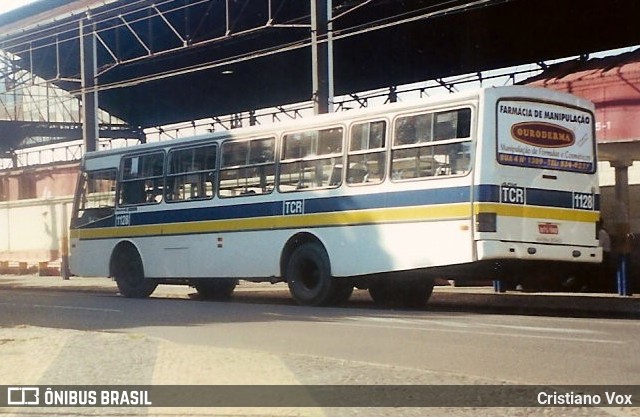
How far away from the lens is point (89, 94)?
111 feet

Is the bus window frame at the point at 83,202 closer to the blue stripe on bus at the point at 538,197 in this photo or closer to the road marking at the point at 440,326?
the road marking at the point at 440,326

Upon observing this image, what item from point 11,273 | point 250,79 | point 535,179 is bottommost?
point 11,273

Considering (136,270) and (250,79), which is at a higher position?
(250,79)

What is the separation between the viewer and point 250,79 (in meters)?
41.2

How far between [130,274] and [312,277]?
18.3ft

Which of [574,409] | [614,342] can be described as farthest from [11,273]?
[574,409]

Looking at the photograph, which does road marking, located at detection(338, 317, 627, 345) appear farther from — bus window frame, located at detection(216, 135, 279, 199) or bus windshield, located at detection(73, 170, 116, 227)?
bus windshield, located at detection(73, 170, 116, 227)

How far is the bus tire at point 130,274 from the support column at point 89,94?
44.5ft

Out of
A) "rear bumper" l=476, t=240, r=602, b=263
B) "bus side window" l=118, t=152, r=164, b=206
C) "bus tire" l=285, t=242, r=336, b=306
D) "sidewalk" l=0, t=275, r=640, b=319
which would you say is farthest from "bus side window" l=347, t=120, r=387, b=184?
"bus side window" l=118, t=152, r=164, b=206

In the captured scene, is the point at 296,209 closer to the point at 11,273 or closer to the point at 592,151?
the point at 592,151

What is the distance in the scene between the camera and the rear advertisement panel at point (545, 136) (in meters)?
13.7

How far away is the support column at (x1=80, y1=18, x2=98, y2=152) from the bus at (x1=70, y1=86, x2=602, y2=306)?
14.4m

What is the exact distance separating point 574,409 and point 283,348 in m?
4.34

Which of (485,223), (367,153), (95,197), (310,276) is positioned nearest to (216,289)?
(95,197)
